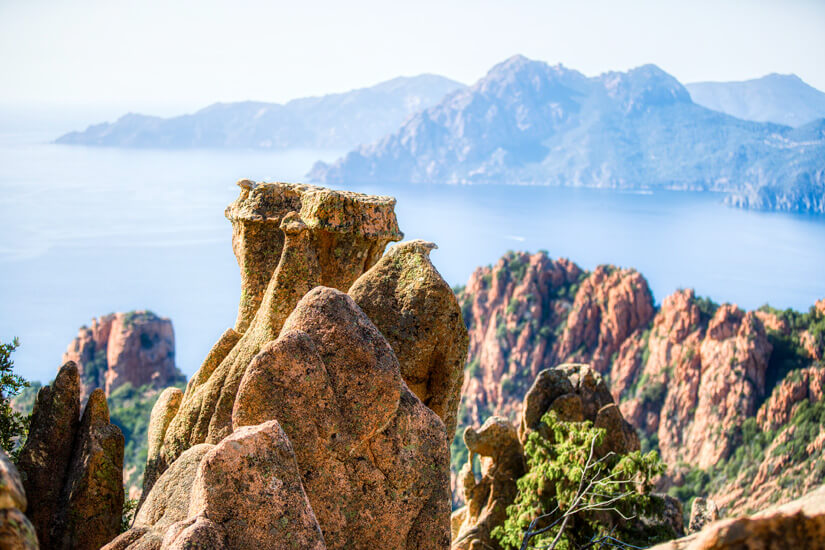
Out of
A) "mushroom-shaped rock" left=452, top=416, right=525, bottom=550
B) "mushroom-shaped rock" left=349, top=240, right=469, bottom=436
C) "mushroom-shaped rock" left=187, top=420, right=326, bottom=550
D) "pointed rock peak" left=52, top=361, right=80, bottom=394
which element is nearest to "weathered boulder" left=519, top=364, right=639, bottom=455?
"mushroom-shaped rock" left=452, top=416, right=525, bottom=550

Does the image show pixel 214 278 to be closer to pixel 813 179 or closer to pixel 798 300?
pixel 798 300

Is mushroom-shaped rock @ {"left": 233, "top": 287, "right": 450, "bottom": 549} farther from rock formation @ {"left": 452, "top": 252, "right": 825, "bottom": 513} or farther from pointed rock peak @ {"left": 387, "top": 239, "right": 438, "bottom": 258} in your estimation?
rock formation @ {"left": 452, "top": 252, "right": 825, "bottom": 513}

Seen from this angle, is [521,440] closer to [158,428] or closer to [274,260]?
[274,260]

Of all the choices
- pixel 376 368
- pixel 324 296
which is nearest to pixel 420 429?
pixel 376 368

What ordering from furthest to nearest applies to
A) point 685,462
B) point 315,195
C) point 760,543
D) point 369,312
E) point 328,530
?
point 685,462 → point 315,195 → point 369,312 → point 328,530 → point 760,543

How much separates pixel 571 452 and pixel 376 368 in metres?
6.63

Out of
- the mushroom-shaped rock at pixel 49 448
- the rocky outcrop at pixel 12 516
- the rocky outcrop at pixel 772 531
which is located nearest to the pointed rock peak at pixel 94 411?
the mushroom-shaped rock at pixel 49 448

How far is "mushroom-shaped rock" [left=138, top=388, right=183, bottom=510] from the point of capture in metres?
11.1

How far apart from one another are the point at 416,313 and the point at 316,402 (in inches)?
103

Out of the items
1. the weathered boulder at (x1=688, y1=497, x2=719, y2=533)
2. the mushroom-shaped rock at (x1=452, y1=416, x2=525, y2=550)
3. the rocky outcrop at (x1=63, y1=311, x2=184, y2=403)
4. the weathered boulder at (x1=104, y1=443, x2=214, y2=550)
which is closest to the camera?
the weathered boulder at (x1=104, y1=443, x2=214, y2=550)

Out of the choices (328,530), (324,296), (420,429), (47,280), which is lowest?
(47,280)

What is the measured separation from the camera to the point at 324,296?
28.1 ft

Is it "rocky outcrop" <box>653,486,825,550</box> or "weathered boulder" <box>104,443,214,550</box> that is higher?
"rocky outcrop" <box>653,486,825,550</box>

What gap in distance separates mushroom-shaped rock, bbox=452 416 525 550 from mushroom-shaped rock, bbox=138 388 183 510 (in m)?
5.53
